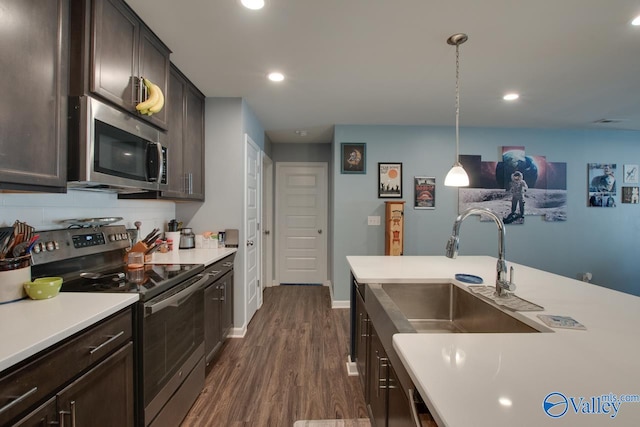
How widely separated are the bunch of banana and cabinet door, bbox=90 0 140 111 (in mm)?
52

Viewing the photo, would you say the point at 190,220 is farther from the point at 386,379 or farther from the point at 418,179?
the point at 418,179

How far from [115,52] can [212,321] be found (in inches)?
73.6

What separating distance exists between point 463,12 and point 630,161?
4.18 metres

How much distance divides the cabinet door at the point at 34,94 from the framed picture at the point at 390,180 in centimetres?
312

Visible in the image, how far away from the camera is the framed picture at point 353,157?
363 cm

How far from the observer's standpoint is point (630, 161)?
3779 millimetres

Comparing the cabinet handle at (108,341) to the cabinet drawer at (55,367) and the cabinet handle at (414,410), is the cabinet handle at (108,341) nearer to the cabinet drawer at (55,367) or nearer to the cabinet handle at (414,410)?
the cabinet drawer at (55,367)

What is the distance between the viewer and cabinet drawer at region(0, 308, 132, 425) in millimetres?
727

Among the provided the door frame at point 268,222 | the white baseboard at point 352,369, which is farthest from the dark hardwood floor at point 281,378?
the door frame at point 268,222

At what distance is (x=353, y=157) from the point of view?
3.63m

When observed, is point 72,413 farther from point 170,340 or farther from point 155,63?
point 155,63

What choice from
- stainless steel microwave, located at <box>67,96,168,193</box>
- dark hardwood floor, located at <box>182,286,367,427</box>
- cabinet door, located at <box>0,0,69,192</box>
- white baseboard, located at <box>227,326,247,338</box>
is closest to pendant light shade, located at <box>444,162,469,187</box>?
dark hardwood floor, located at <box>182,286,367,427</box>

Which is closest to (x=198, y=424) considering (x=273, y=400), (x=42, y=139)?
(x=273, y=400)

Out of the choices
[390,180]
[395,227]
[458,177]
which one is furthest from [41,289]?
[390,180]
